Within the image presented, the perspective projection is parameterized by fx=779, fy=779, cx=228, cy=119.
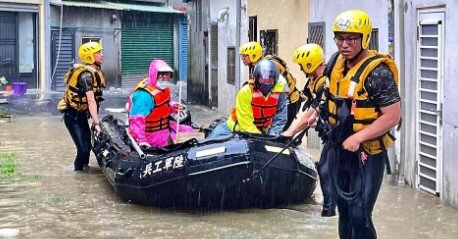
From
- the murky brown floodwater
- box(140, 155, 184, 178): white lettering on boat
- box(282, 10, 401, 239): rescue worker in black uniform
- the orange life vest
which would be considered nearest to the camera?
box(282, 10, 401, 239): rescue worker in black uniform

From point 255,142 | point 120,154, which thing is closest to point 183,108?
point 120,154

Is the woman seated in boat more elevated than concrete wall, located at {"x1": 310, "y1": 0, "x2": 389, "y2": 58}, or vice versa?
concrete wall, located at {"x1": 310, "y1": 0, "x2": 389, "y2": 58}

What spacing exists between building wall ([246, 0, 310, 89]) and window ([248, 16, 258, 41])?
0.88ft

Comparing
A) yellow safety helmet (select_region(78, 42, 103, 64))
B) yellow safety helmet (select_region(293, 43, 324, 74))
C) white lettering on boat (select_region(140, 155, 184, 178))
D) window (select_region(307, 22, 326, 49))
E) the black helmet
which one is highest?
window (select_region(307, 22, 326, 49))

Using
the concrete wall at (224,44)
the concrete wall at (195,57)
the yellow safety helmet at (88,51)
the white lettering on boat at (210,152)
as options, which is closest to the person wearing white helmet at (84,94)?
the yellow safety helmet at (88,51)

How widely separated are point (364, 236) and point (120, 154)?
4.42 m

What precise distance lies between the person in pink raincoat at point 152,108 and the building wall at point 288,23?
16.0ft

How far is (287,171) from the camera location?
308 inches

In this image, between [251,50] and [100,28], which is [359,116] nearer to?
[251,50]

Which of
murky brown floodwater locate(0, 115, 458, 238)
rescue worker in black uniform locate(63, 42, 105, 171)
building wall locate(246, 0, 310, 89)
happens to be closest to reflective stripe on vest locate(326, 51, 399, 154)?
murky brown floodwater locate(0, 115, 458, 238)

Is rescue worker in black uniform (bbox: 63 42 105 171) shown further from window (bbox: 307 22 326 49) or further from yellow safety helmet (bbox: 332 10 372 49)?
yellow safety helmet (bbox: 332 10 372 49)

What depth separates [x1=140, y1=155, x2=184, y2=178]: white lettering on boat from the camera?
7.79m

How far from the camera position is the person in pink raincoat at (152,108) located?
8.70m

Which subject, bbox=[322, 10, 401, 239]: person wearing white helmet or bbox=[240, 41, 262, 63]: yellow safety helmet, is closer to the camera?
bbox=[322, 10, 401, 239]: person wearing white helmet
